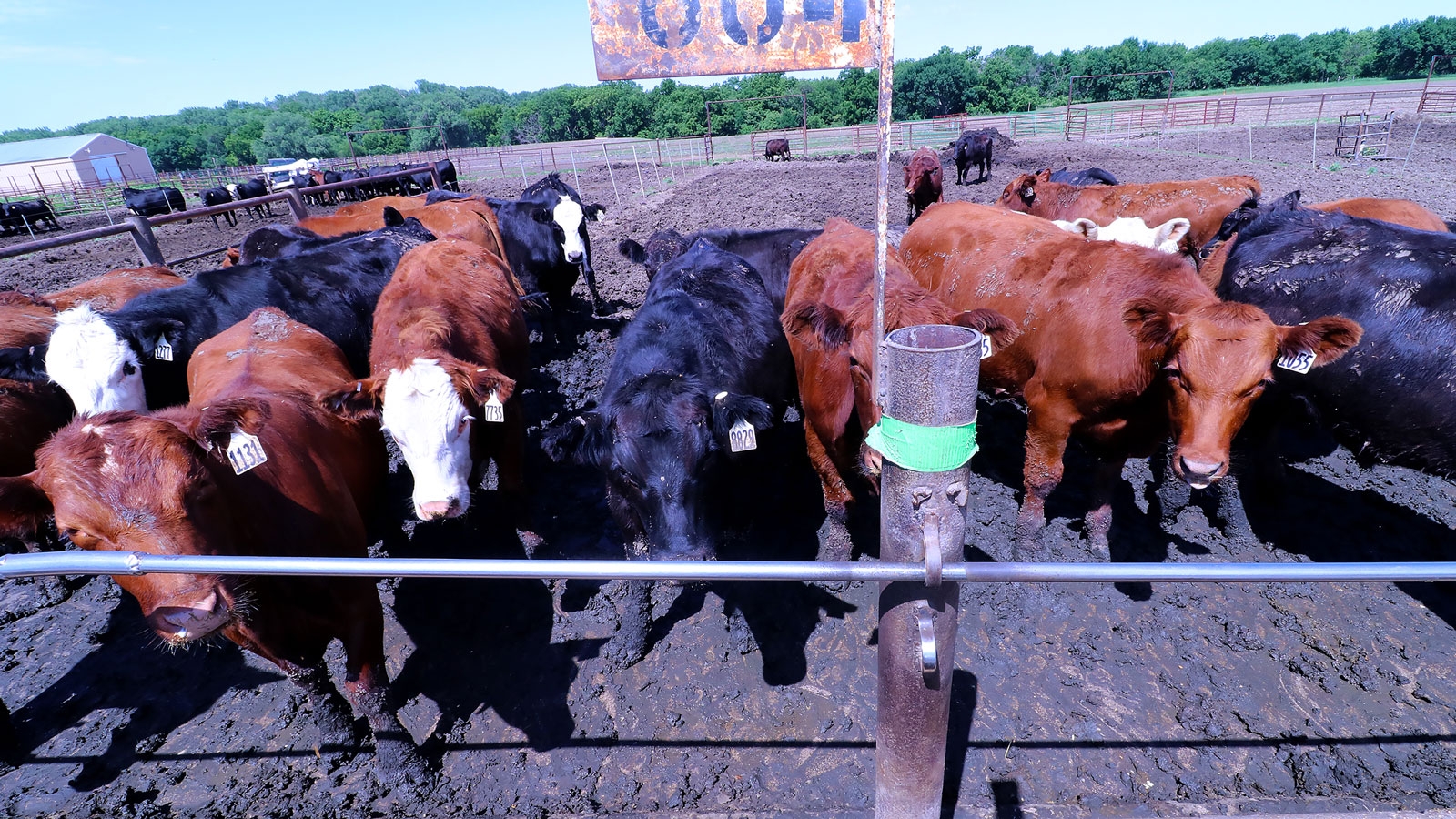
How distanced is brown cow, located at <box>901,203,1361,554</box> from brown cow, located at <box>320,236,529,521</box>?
3298mm

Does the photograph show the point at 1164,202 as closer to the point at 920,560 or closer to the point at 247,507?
the point at 920,560

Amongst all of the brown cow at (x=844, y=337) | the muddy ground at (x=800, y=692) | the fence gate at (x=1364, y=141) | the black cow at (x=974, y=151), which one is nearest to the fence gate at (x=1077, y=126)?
the fence gate at (x=1364, y=141)

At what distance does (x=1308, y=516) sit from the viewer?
14.3ft

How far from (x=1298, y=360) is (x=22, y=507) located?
5361mm

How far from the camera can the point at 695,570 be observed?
4.78 feet

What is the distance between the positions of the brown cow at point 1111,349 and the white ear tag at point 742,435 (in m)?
2.03

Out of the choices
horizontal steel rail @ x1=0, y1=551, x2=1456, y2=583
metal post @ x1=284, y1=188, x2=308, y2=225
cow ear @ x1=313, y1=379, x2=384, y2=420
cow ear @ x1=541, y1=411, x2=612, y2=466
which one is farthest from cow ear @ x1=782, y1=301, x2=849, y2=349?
metal post @ x1=284, y1=188, x2=308, y2=225

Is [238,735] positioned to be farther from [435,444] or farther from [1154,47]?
[1154,47]

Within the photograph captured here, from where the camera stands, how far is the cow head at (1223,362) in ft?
9.45

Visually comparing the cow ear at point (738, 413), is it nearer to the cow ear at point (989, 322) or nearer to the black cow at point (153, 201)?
the cow ear at point (989, 322)

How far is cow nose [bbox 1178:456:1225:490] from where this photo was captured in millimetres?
2871

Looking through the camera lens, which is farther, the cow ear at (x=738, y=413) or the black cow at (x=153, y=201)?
the black cow at (x=153, y=201)

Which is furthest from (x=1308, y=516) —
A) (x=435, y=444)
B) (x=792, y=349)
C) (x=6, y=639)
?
(x=6, y=639)

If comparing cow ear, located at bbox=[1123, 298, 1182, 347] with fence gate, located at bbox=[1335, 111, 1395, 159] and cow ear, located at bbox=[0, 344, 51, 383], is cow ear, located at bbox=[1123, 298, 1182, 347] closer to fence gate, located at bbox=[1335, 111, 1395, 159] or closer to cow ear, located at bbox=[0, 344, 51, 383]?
cow ear, located at bbox=[0, 344, 51, 383]
